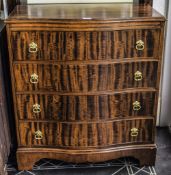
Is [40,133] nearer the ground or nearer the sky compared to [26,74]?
nearer the ground

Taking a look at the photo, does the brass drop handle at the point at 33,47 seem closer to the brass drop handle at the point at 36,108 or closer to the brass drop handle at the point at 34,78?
the brass drop handle at the point at 34,78

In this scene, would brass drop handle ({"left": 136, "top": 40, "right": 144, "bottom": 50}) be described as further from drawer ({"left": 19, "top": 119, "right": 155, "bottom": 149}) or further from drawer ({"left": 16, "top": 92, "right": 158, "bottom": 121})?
drawer ({"left": 19, "top": 119, "right": 155, "bottom": 149})

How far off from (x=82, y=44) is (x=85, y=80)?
0.21 metres

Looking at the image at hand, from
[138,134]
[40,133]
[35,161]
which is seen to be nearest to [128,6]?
[138,134]

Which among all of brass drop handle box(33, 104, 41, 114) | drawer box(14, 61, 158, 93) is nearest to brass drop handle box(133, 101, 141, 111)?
drawer box(14, 61, 158, 93)

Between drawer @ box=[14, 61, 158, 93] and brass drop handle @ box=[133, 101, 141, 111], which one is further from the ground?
drawer @ box=[14, 61, 158, 93]

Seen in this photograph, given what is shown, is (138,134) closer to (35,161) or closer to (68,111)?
(68,111)

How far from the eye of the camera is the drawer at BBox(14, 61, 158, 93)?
5.96 ft

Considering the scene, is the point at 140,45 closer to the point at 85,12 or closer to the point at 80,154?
the point at 85,12

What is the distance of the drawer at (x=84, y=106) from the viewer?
190 centimetres

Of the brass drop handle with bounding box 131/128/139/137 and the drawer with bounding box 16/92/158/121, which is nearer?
the drawer with bounding box 16/92/158/121

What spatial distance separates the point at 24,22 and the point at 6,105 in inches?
23.8

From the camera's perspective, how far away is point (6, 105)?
2076mm

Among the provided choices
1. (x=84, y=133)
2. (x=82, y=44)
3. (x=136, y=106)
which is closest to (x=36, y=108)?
(x=84, y=133)
